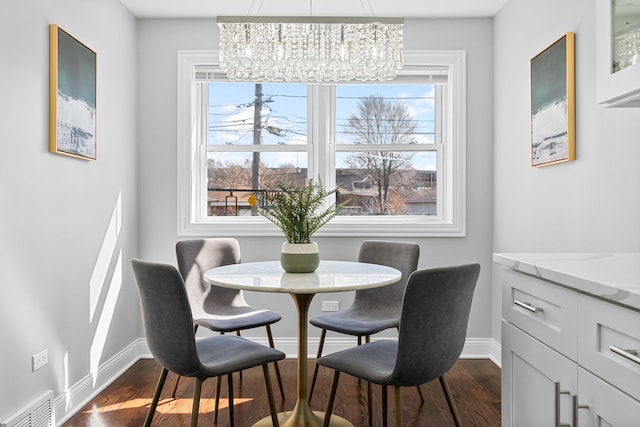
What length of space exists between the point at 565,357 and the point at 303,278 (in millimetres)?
1230

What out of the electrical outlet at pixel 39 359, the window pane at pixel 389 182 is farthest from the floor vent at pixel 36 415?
the window pane at pixel 389 182

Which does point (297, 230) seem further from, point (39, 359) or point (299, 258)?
point (39, 359)

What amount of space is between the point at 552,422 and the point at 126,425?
2.08 meters

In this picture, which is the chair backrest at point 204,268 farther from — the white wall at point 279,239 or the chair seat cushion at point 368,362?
the chair seat cushion at point 368,362

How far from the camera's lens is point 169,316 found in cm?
193

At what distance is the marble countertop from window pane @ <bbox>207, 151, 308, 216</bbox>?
2.44m

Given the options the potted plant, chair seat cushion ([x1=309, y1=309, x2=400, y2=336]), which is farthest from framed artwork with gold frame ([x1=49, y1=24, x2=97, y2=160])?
chair seat cushion ([x1=309, y1=309, x2=400, y2=336])

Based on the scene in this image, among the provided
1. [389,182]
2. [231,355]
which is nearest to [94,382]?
[231,355]

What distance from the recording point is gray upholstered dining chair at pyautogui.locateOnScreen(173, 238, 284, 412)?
114 inches

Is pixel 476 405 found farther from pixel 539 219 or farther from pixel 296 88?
pixel 296 88

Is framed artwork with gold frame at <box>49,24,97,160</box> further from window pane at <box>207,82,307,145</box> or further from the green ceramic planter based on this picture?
the green ceramic planter

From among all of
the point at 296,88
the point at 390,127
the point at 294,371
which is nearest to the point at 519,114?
the point at 390,127

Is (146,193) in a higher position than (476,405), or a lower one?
higher

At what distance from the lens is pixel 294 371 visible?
3414 millimetres
